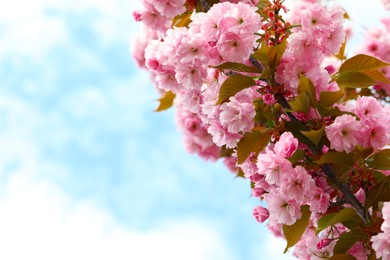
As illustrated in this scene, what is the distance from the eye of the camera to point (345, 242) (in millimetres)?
2279

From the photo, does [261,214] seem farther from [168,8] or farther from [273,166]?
[168,8]

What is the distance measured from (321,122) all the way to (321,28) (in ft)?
1.34

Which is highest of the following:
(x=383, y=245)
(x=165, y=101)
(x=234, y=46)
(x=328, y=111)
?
(x=165, y=101)

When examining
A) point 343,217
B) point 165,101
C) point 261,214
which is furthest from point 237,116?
point 165,101

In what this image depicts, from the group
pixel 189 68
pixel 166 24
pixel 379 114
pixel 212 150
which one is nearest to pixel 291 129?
pixel 379 114

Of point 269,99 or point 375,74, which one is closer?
point 269,99

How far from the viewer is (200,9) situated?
296 centimetres

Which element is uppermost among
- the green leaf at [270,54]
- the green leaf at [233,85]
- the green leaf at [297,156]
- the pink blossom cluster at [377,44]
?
the pink blossom cluster at [377,44]

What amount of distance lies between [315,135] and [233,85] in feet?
1.31

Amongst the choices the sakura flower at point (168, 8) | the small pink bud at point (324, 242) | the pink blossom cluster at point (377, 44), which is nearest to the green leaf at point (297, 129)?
the small pink bud at point (324, 242)

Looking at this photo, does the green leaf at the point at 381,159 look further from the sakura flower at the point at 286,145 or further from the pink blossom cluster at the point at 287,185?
the sakura flower at the point at 286,145

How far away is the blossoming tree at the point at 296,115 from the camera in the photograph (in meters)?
2.26

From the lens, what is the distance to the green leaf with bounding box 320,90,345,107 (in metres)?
2.30

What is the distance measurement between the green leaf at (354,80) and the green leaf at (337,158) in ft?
1.16
